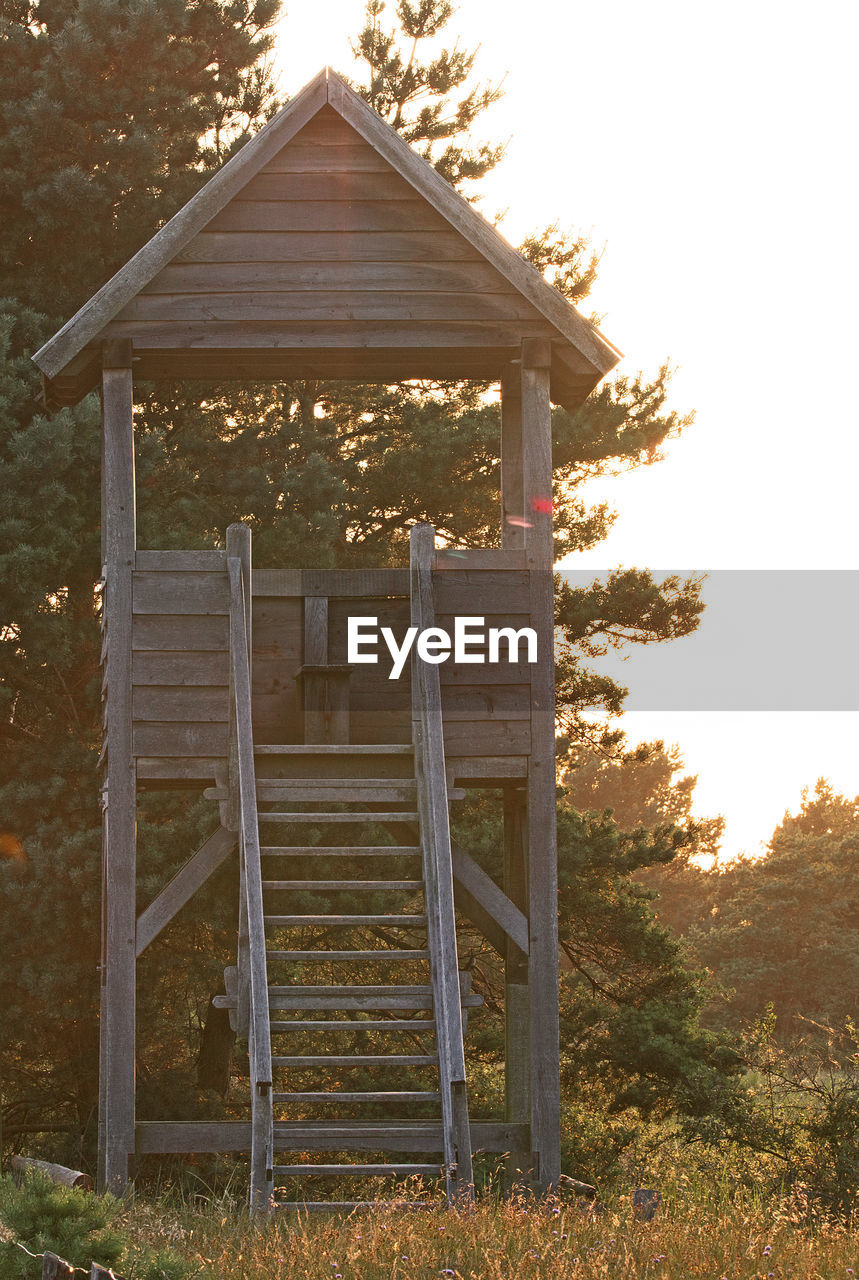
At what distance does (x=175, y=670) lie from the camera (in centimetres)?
1078

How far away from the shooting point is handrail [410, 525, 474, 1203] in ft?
27.4

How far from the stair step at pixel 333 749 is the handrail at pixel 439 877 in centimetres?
24

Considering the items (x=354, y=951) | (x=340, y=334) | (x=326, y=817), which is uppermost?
(x=340, y=334)

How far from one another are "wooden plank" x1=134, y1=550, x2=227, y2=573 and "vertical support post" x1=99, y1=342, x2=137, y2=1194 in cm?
11

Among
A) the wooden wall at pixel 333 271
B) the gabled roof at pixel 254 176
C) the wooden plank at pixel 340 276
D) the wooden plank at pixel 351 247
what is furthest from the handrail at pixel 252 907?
the wooden plank at pixel 351 247

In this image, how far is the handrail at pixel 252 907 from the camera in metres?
8.19

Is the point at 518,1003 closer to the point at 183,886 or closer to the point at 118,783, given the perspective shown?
the point at 183,886

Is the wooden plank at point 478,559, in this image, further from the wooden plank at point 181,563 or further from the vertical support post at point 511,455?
the wooden plank at point 181,563

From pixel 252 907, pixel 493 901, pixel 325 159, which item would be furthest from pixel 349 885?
pixel 325 159

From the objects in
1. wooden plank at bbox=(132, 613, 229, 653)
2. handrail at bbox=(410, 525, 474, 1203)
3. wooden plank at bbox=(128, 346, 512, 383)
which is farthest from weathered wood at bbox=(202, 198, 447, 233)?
wooden plank at bbox=(132, 613, 229, 653)

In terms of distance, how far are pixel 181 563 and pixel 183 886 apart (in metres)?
2.30

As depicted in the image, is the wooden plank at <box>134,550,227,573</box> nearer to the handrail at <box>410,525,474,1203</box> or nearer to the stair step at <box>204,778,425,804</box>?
the handrail at <box>410,525,474,1203</box>

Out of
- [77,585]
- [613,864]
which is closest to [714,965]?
[613,864]

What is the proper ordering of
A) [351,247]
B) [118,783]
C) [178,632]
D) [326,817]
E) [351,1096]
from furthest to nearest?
[351,247] < [178,632] < [118,783] < [326,817] < [351,1096]
